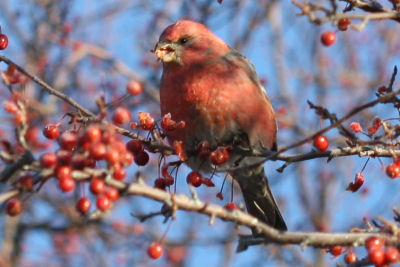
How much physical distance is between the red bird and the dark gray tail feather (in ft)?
0.53

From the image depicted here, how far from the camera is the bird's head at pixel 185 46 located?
10.3ft

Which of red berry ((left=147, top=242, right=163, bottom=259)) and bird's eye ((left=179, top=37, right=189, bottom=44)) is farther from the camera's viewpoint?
bird's eye ((left=179, top=37, right=189, bottom=44))

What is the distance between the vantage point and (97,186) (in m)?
1.48

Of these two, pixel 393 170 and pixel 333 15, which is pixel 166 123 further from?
pixel 333 15

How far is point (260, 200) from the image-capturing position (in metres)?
3.62

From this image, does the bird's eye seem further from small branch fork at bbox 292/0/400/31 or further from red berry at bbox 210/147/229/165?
small branch fork at bbox 292/0/400/31

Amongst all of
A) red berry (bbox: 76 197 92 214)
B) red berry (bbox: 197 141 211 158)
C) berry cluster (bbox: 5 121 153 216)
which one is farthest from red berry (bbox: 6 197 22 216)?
red berry (bbox: 197 141 211 158)

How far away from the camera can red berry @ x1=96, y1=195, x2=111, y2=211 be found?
1.55 meters

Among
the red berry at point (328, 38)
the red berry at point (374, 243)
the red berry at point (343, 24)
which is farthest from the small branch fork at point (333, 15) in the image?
the red berry at point (374, 243)

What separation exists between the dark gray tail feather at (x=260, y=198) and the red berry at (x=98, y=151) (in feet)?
6.49

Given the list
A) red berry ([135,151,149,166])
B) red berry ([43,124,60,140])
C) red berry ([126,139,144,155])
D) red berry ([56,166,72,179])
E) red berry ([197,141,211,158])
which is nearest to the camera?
red berry ([56,166,72,179])

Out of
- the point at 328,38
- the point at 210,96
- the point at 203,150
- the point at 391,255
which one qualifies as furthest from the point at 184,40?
the point at 391,255

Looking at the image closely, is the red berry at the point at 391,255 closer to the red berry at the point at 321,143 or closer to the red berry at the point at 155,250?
the red berry at the point at 321,143

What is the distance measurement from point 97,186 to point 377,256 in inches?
29.9
